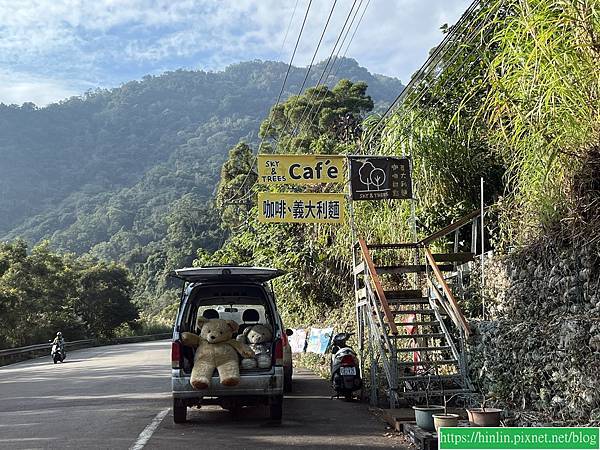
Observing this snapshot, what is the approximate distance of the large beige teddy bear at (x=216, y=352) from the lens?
8.64m

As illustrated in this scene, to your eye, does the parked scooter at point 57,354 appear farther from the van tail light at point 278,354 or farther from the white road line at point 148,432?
the van tail light at point 278,354

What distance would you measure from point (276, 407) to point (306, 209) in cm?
812

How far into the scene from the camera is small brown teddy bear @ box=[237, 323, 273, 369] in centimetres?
894

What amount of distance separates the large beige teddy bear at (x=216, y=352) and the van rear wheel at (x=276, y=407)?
0.58 meters

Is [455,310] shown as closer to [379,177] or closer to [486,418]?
[486,418]

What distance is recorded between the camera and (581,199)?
24.5 ft

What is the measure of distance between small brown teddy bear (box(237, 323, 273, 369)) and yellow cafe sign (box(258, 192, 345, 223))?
6.97 m

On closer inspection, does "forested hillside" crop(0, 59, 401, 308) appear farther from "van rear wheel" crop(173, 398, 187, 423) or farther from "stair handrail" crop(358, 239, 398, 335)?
"van rear wheel" crop(173, 398, 187, 423)

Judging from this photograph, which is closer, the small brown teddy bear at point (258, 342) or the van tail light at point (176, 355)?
the van tail light at point (176, 355)

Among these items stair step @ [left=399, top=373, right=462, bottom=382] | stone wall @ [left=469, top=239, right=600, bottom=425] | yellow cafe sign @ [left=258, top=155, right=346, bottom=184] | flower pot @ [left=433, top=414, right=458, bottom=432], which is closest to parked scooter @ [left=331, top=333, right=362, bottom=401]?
stair step @ [left=399, top=373, right=462, bottom=382]

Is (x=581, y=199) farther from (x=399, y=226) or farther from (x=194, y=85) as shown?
(x=194, y=85)

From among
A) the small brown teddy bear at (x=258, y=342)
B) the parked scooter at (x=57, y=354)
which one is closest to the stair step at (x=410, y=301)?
the small brown teddy bear at (x=258, y=342)

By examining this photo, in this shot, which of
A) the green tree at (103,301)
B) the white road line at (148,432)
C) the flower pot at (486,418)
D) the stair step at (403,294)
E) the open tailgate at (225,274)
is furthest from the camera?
the green tree at (103,301)

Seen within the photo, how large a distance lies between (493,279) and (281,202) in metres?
7.14
